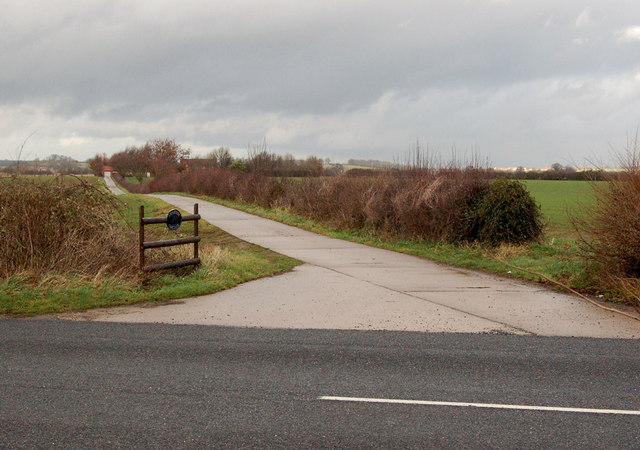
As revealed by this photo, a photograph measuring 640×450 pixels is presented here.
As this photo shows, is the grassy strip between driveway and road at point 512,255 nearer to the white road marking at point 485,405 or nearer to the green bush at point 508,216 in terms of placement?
the green bush at point 508,216

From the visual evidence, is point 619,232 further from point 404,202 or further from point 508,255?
point 404,202

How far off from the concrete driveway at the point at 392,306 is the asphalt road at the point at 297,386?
63 centimetres

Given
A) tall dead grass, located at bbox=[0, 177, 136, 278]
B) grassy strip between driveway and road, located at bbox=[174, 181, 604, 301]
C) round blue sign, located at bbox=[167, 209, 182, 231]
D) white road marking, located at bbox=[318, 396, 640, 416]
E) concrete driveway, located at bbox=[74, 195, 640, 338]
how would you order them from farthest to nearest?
grassy strip between driveway and road, located at bbox=[174, 181, 604, 301] → round blue sign, located at bbox=[167, 209, 182, 231] → tall dead grass, located at bbox=[0, 177, 136, 278] → concrete driveway, located at bbox=[74, 195, 640, 338] → white road marking, located at bbox=[318, 396, 640, 416]

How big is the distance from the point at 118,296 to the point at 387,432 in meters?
6.84

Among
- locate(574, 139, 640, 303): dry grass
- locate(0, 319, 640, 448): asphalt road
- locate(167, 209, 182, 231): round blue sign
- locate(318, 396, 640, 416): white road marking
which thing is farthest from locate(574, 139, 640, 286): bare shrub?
locate(167, 209, 182, 231): round blue sign

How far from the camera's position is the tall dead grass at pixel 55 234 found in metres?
11.0

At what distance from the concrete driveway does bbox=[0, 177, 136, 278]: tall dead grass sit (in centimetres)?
220

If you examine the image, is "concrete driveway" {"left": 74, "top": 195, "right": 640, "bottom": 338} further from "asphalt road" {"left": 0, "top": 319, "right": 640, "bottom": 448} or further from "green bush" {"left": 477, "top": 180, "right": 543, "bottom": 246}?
"green bush" {"left": 477, "top": 180, "right": 543, "bottom": 246}

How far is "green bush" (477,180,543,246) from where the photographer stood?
17.2 metres

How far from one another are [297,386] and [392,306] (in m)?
4.51

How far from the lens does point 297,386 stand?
5.82m

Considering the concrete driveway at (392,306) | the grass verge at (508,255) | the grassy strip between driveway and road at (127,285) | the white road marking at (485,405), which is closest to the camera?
the white road marking at (485,405)

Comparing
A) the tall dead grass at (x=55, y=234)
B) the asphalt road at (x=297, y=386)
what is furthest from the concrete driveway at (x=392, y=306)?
the tall dead grass at (x=55, y=234)

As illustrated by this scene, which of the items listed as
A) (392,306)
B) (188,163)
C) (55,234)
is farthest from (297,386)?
(188,163)
